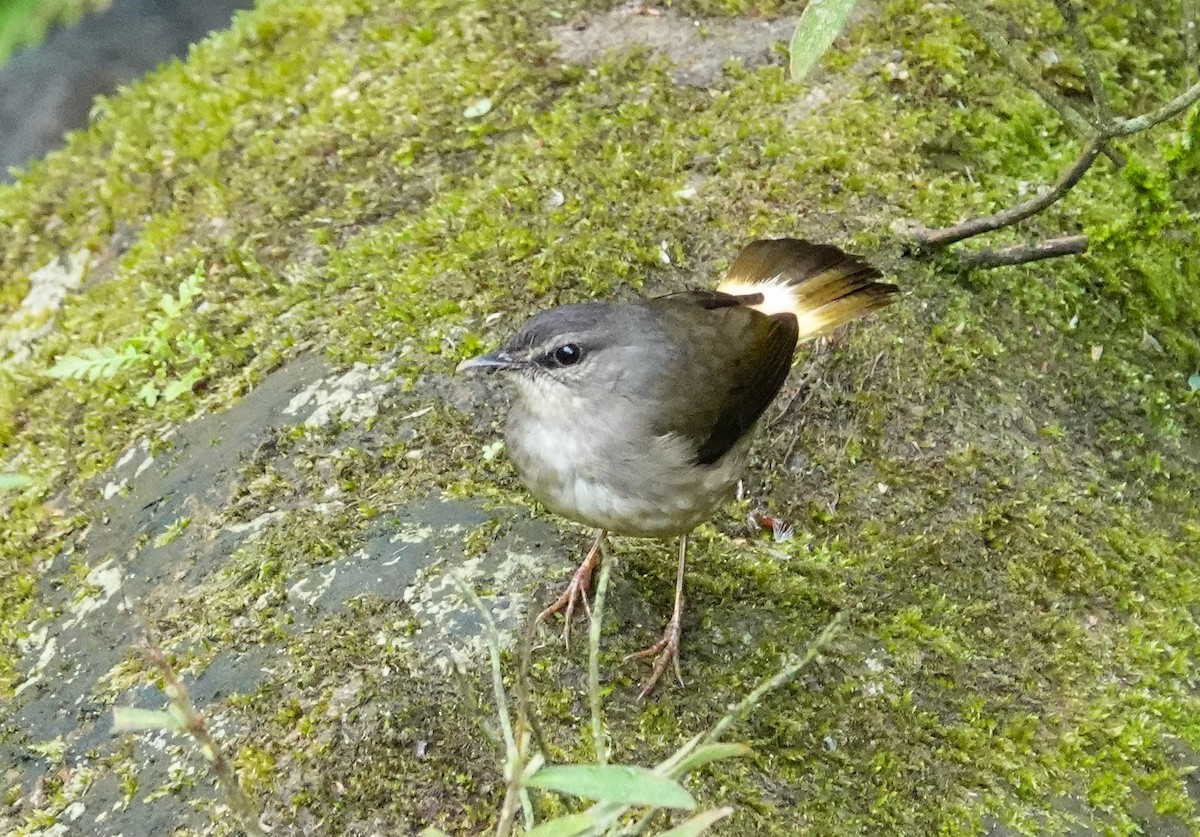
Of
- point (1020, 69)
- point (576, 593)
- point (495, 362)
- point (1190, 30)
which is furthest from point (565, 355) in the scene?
point (1190, 30)

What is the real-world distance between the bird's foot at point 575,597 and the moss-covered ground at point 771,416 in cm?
10

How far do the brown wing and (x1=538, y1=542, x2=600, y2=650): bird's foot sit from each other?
48 cm

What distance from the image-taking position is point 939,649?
3180 millimetres

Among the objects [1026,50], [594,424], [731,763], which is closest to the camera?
[731,763]

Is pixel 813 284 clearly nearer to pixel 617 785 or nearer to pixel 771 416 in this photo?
pixel 771 416

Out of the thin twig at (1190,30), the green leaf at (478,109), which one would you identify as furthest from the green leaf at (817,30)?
the thin twig at (1190,30)

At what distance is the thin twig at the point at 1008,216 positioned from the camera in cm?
361

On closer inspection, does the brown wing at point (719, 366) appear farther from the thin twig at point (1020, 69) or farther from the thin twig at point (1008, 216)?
the thin twig at point (1020, 69)

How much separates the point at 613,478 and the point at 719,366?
64 centimetres

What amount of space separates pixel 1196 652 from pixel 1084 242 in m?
1.58

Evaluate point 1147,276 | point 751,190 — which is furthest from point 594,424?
point 1147,276

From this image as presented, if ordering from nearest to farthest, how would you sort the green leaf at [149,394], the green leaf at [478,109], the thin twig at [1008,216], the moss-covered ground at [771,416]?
the moss-covered ground at [771,416], the thin twig at [1008,216], the green leaf at [149,394], the green leaf at [478,109]

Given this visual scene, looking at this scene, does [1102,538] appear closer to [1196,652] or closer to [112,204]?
[1196,652]

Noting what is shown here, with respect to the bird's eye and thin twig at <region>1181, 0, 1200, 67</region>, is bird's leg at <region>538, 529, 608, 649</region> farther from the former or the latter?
thin twig at <region>1181, 0, 1200, 67</region>
